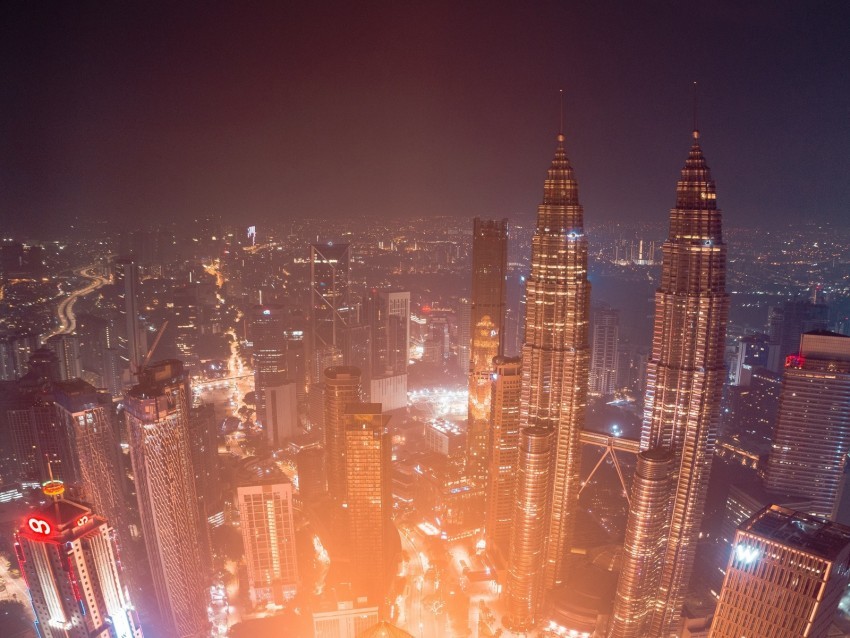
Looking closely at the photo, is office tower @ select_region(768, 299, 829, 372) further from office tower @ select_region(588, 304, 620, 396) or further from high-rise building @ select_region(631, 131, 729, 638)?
high-rise building @ select_region(631, 131, 729, 638)

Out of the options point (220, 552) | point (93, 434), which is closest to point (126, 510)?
point (93, 434)

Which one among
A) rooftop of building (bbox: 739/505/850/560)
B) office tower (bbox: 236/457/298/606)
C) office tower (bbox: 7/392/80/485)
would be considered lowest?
office tower (bbox: 236/457/298/606)

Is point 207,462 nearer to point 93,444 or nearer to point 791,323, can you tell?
point 93,444

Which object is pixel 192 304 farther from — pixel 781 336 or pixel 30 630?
pixel 781 336

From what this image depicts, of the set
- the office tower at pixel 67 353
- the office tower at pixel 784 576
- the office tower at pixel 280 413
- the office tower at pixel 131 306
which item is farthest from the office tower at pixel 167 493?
the office tower at pixel 784 576

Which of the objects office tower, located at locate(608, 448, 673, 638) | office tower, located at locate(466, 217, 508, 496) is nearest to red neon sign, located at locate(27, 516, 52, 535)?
office tower, located at locate(608, 448, 673, 638)
